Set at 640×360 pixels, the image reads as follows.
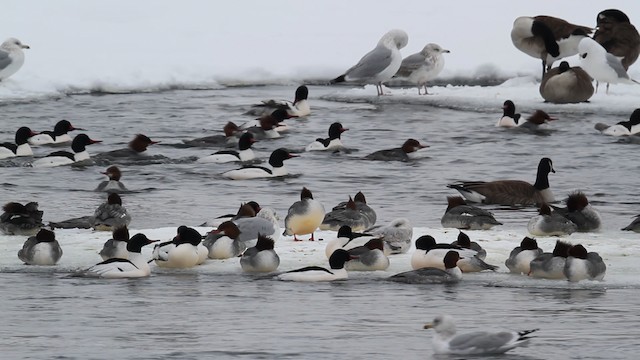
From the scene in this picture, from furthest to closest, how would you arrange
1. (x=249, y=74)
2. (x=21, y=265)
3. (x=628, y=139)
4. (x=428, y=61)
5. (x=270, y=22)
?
(x=270, y=22), (x=249, y=74), (x=428, y=61), (x=628, y=139), (x=21, y=265)

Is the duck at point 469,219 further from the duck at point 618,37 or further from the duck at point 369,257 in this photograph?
the duck at point 618,37

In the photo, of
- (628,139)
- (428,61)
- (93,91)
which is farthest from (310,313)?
(93,91)

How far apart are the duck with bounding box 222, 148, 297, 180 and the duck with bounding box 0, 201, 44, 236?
5129mm

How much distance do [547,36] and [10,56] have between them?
9.62m

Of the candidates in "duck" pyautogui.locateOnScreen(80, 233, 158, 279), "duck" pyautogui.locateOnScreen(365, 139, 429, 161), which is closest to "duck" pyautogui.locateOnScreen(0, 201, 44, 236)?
"duck" pyautogui.locateOnScreen(80, 233, 158, 279)

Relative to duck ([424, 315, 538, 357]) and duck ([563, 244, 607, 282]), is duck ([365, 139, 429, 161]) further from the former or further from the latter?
duck ([424, 315, 538, 357])

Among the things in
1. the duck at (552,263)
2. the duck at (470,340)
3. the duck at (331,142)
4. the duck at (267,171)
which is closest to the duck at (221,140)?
the duck at (331,142)

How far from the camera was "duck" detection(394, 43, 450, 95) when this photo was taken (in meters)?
27.0

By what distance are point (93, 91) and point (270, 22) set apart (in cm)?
635

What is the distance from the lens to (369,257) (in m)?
12.1

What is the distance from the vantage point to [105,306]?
10.9 m

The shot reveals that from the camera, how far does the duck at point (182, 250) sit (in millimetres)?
12172

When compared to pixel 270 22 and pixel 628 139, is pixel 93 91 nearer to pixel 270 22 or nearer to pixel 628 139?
pixel 270 22

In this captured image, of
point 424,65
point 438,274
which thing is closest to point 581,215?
point 438,274
